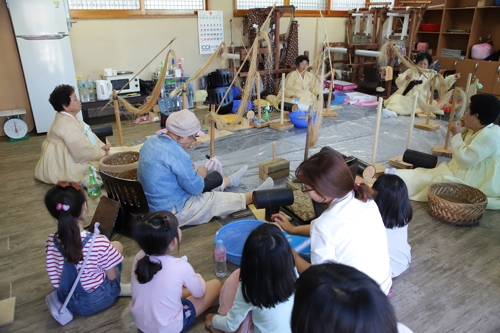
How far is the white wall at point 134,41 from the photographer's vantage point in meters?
4.89

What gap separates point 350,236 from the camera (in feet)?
4.45

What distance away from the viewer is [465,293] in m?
1.86

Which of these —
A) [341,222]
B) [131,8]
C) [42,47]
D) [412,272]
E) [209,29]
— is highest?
[131,8]

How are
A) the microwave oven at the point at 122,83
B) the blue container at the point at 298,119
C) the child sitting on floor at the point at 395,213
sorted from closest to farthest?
the child sitting on floor at the point at 395,213, the blue container at the point at 298,119, the microwave oven at the point at 122,83

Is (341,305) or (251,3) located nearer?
(341,305)

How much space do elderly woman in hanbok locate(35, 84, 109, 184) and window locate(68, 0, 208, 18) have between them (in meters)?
2.35

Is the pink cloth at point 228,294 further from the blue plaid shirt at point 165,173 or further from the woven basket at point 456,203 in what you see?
the woven basket at point 456,203

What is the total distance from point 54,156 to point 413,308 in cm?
285

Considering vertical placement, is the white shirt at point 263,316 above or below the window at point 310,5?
below

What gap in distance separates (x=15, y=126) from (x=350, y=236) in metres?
4.28

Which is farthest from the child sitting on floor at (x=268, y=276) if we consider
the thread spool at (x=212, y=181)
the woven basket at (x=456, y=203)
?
the woven basket at (x=456, y=203)

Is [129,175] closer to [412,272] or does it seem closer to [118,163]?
[118,163]

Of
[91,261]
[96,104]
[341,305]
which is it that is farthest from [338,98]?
[341,305]

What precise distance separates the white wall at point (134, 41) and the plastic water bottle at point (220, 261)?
13.1ft
